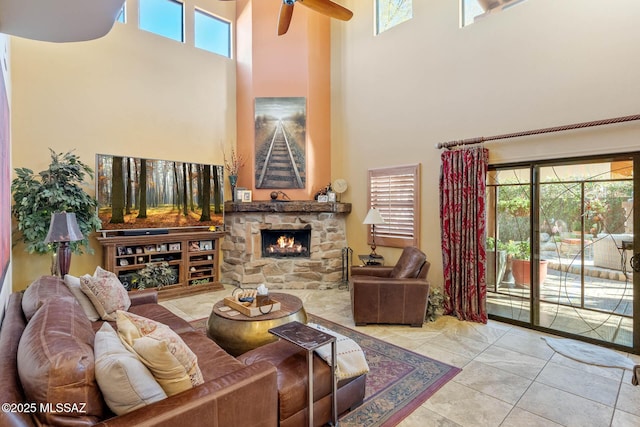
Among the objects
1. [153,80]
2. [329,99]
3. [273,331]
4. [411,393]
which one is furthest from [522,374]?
[153,80]

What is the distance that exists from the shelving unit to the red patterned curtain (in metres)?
3.86

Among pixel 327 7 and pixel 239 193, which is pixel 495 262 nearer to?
pixel 327 7

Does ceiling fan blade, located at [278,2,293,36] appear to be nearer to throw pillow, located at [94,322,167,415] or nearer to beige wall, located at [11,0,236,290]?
beige wall, located at [11,0,236,290]

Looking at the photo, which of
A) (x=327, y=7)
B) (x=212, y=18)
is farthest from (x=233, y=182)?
(x=327, y=7)

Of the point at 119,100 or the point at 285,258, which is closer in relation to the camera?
the point at 119,100

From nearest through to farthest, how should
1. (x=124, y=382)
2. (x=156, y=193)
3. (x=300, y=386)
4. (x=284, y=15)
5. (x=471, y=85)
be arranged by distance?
(x=124, y=382)
(x=300, y=386)
(x=284, y=15)
(x=471, y=85)
(x=156, y=193)

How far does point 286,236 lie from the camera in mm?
6094

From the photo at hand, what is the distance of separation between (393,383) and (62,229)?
3.70 metres

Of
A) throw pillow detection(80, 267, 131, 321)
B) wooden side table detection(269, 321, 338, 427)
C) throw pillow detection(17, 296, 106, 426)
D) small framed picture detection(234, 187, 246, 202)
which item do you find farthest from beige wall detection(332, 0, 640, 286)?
throw pillow detection(17, 296, 106, 426)

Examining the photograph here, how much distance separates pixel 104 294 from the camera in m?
2.95

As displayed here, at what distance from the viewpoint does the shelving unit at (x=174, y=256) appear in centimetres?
479

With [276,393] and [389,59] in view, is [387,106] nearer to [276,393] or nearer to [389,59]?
[389,59]

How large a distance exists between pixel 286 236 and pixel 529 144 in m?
4.09

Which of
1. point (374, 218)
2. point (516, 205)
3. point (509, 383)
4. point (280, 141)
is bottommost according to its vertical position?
point (509, 383)
